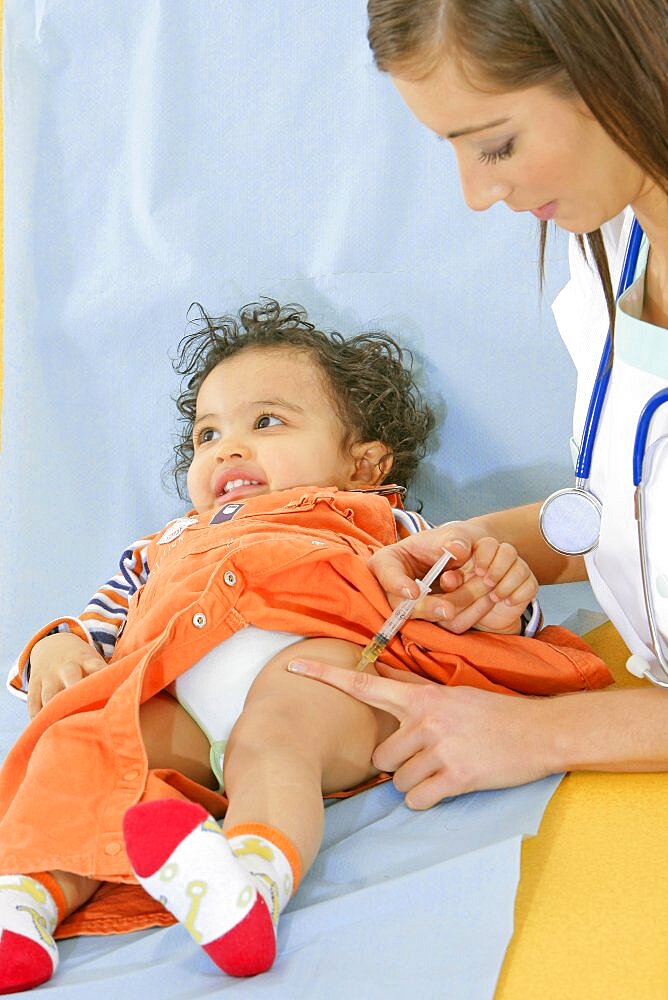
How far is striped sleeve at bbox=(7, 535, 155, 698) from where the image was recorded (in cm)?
171

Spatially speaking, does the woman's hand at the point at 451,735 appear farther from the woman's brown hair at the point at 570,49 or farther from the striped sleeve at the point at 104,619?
the woman's brown hair at the point at 570,49

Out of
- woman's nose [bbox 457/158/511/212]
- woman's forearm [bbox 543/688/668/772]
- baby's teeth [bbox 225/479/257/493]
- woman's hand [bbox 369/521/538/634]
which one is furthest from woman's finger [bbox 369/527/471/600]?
woman's nose [bbox 457/158/511/212]

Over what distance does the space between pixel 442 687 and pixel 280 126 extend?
1225 millimetres

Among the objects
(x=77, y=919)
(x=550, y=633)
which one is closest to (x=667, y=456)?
(x=550, y=633)

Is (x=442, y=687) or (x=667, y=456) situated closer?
(x=667, y=456)

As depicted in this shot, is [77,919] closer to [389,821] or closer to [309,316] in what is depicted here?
[389,821]

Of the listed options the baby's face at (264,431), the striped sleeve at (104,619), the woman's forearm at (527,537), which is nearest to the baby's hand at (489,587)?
the woman's forearm at (527,537)

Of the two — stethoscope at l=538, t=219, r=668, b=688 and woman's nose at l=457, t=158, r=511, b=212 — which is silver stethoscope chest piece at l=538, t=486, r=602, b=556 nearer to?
stethoscope at l=538, t=219, r=668, b=688

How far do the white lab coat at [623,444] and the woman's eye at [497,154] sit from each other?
24 centimetres

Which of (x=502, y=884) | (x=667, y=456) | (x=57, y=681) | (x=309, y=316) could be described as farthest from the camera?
(x=309, y=316)

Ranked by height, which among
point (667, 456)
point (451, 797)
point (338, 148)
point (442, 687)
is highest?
point (338, 148)

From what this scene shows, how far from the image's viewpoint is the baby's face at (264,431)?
72.9 inches

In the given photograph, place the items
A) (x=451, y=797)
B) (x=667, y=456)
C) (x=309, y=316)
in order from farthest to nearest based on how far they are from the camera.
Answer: (x=309, y=316)
(x=451, y=797)
(x=667, y=456)

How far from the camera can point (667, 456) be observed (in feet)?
4.24
